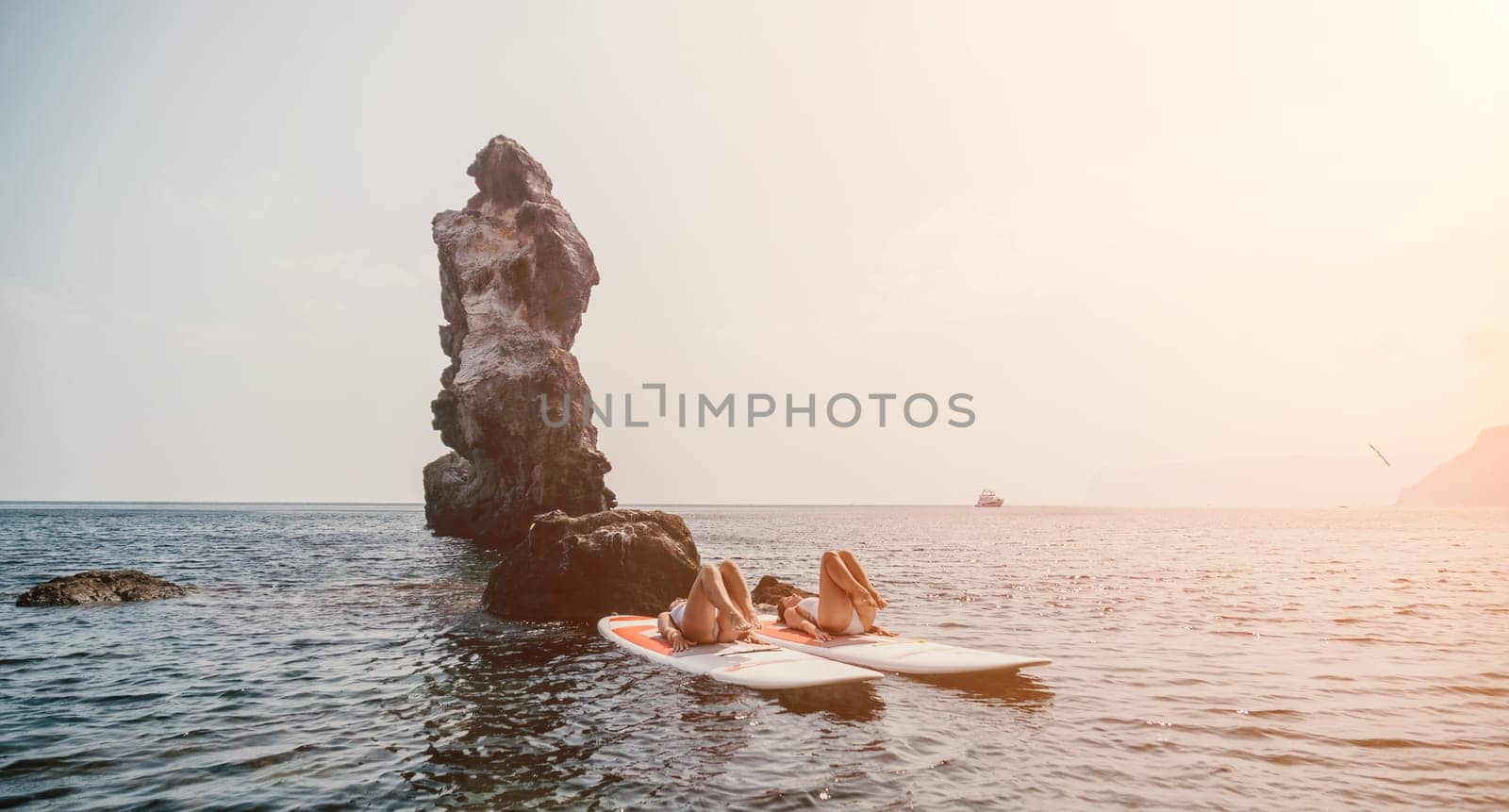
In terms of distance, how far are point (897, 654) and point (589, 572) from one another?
10.0 metres

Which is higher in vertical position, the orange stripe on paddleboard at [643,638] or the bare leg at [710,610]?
the bare leg at [710,610]

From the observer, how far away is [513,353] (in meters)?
48.9

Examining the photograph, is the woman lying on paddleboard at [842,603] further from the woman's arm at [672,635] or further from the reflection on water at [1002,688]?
the woman's arm at [672,635]

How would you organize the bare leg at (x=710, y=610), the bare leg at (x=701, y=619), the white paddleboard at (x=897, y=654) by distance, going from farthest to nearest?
the bare leg at (x=701, y=619), the bare leg at (x=710, y=610), the white paddleboard at (x=897, y=654)

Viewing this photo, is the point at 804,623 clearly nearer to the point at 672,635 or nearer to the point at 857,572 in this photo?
the point at 857,572

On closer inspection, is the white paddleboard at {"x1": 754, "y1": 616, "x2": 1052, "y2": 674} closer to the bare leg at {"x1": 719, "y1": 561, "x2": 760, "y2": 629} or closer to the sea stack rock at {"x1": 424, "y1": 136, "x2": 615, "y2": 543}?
the bare leg at {"x1": 719, "y1": 561, "x2": 760, "y2": 629}

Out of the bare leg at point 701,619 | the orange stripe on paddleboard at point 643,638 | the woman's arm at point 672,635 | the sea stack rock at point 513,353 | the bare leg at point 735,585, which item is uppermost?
the sea stack rock at point 513,353

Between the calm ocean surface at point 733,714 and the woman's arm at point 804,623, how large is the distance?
287 centimetres

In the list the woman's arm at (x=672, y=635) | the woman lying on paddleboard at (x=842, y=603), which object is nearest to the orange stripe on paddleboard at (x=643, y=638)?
the woman's arm at (x=672, y=635)

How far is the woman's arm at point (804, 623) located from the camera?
15000mm

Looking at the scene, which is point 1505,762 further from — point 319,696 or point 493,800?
point 319,696

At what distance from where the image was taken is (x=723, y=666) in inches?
502

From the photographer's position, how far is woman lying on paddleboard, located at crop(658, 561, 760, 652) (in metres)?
14.0

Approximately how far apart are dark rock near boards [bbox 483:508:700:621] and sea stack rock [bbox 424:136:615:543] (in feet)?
90.0
